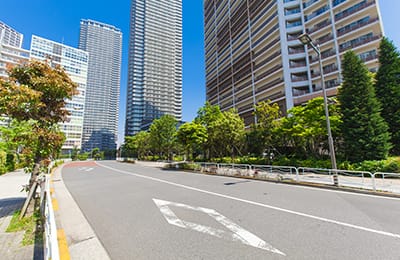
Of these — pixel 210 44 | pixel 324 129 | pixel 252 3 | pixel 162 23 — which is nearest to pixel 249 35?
pixel 252 3

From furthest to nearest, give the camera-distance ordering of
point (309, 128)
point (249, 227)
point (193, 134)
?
point (193, 134), point (309, 128), point (249, 227)

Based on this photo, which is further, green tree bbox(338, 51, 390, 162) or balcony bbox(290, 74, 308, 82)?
balcony bbox(290, 74, 308, 82)

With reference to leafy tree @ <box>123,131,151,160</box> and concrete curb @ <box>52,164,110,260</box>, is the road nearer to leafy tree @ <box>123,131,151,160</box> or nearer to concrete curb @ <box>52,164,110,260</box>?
concrete curb @ <box>52,164,110,260</box>

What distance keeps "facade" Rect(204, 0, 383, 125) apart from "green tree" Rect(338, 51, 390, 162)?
43.4 feet

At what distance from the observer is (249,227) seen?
4.05 meters

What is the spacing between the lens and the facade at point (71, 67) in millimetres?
68787

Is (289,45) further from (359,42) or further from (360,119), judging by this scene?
(360,119)

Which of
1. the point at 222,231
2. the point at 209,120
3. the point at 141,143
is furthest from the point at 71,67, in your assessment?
the point at 222,231

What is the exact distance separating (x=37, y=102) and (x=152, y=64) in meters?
109

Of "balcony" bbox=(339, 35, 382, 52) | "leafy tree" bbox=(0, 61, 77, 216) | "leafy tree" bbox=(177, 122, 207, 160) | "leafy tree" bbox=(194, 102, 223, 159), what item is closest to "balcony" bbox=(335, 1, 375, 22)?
"balcony" bbox=(339, 35, 382, 52)

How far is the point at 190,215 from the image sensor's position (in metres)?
4.92

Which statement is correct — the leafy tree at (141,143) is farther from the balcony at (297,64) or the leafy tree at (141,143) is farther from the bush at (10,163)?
the balcony at (297,64)

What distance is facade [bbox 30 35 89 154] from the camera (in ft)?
226

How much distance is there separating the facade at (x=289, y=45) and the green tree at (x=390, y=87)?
9.32m
